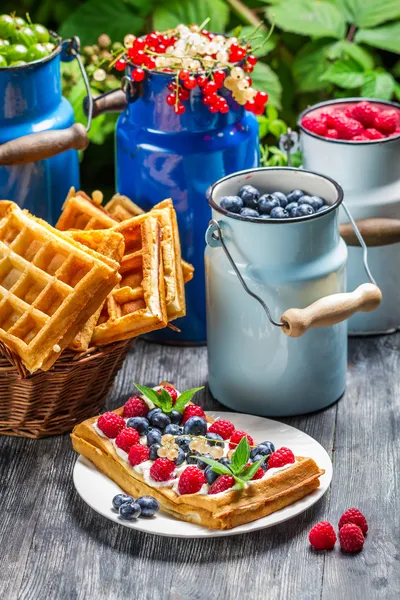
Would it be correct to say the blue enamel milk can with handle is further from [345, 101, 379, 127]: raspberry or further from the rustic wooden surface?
the rustic wooden surface

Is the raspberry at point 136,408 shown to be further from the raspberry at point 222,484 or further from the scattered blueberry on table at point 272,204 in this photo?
the scattered blueberry on table at point 272,204

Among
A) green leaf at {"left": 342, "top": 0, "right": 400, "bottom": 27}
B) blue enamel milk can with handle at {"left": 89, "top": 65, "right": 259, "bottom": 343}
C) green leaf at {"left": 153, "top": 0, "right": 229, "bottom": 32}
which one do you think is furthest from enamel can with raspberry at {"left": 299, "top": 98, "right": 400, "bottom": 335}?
green leaf at {"left": 153, "top": 0, "right": 229, "bottom": 32}

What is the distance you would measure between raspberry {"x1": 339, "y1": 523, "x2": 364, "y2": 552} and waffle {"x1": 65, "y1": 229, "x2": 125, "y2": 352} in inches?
24.3

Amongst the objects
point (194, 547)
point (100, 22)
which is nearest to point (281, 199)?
point (194, 547)

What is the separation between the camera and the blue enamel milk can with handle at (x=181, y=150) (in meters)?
2.27

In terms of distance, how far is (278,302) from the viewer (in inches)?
79.3

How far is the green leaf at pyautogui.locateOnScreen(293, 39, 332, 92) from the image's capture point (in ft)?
9.96

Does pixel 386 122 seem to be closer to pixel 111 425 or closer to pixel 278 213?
pixel 278 213

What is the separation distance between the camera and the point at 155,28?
2.95 meters

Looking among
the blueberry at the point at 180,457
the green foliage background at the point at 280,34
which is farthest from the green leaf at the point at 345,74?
the blueberry at the point at 180,457

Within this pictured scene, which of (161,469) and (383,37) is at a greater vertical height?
(383,37)

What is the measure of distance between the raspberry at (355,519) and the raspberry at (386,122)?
1001mm

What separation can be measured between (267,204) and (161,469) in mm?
629

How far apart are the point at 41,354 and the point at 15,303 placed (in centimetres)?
13
